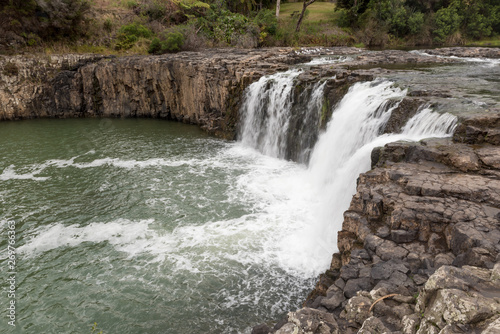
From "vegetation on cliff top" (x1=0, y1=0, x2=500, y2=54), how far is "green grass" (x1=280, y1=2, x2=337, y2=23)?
0.45ft

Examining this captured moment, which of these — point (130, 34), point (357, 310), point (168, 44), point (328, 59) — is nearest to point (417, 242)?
point (357, 310)

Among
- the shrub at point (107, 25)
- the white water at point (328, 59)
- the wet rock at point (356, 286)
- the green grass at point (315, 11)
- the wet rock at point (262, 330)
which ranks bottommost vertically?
the wet rock at point (262, 330)

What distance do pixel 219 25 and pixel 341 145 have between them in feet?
88.5

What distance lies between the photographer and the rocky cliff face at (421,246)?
4465 mm

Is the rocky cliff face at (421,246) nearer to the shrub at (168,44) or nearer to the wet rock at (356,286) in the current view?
the wet rock at (356,286)

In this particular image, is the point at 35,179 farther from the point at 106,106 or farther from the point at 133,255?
the point at 106,106

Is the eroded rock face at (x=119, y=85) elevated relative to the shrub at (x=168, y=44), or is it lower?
lower

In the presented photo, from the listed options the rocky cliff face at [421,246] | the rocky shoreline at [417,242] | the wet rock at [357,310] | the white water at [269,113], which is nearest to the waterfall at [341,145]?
the white water at [269,113]

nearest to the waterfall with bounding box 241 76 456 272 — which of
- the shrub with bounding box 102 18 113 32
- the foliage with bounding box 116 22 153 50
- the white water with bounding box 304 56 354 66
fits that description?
the white water with bounding box 304 56 354 66

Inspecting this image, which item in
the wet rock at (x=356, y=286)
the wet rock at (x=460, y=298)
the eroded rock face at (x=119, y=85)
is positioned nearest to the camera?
the wet rock at (x=460, y=298)

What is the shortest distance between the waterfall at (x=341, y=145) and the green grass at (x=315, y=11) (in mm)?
30694

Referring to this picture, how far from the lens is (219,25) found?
35562 millimetres

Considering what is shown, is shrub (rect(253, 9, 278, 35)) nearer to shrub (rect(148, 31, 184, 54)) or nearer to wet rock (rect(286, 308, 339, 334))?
shrub (rect(148, 31, 184, 54))

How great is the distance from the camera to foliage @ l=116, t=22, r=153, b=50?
101 ft
